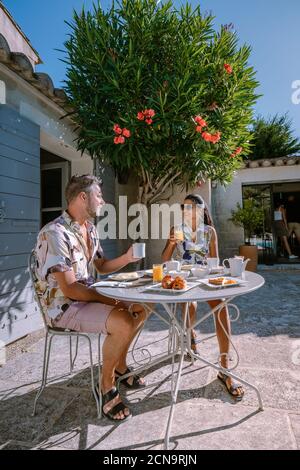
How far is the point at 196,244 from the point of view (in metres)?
2.58

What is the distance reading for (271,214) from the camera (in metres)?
8.32

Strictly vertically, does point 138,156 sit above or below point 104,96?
below

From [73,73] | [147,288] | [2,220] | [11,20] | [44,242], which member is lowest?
[147,288]

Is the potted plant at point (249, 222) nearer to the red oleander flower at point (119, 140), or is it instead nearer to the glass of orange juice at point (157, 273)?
the red oleander flower at point (119, 140)

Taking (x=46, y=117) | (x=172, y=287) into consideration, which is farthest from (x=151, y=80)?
(x=172, y=287)

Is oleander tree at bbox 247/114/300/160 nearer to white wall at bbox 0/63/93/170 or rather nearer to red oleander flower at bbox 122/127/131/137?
white wall at bbox 0/63/93/170

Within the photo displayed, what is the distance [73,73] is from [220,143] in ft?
7.45

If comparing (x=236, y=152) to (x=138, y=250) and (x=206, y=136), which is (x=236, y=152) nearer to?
(x=206, y=136)

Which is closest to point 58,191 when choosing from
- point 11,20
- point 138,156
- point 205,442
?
point 138,156

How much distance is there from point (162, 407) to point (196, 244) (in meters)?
1.31

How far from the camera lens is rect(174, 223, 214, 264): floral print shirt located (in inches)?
100

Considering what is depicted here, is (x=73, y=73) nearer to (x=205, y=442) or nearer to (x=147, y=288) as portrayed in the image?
(x=147, y=288)

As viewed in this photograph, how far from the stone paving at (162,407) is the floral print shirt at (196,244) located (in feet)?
2.77

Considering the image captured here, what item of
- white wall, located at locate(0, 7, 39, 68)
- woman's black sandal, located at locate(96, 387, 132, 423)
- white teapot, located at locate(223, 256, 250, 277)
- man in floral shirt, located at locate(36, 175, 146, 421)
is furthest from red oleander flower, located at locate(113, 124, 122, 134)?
white wall, located at locate(0, 7, 39, 68)
